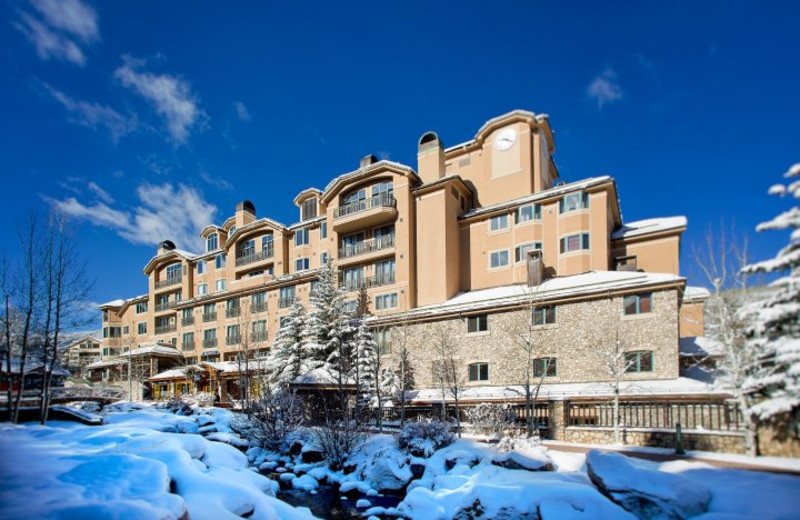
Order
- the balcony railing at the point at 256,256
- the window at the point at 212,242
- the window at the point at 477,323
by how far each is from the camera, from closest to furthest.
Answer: the window at the point at 477,323 → the balcony railing at the point at 256,256 → the window at the point at 212,242

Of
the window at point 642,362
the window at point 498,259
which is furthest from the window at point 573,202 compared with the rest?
the window at point 642,362

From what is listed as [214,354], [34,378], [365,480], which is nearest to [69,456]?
[365,480]

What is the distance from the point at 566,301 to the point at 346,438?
12.8 metres

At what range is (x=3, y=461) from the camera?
8562 millimetres

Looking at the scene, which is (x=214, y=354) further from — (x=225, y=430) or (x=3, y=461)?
(x=3, y=461)

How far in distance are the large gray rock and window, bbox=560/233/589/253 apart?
55.0ft

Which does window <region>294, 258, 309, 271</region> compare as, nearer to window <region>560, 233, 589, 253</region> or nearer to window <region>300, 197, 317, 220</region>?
window <region>300, 197, 317, 220</region>

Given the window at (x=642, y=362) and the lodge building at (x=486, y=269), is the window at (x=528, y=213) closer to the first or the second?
the lodge building at (x=486, y=269)

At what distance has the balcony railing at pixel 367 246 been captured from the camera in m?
31.6

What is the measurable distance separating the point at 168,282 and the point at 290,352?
2985cm

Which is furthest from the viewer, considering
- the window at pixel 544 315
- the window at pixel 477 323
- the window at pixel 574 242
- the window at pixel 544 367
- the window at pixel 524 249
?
the window at pixel 524 249

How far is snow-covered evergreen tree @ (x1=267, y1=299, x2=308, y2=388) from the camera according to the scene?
25.9m

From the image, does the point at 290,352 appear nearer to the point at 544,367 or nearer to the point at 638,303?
the point at 544,367

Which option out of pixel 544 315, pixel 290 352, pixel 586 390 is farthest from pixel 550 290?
pixel 290 352
